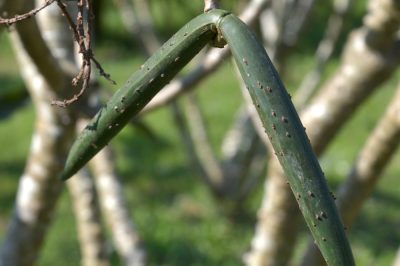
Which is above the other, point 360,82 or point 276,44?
point 276,44

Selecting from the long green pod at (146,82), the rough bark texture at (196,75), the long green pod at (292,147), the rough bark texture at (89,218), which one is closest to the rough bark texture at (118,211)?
the rough bark texture at (89,218)

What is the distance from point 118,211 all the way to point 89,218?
0.12 metres

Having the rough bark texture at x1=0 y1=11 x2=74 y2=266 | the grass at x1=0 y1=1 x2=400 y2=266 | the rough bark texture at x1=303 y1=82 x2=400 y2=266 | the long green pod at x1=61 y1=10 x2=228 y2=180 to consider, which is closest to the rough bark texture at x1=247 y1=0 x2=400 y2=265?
the rough bark texture at x1=303 y1=82 x2=400 y2=266

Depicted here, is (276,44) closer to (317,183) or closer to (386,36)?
(386,36)

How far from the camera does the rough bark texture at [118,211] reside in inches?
88.3

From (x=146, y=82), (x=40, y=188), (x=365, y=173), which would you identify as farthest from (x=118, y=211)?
(x=146, y=82)

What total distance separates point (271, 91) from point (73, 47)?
1146 mm

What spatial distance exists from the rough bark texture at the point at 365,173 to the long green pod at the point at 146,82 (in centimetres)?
99

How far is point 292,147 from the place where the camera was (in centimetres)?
68

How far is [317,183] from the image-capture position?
674mm

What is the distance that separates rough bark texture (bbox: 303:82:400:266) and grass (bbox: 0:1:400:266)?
5.35ft

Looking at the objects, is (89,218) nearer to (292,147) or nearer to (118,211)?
(118,211)

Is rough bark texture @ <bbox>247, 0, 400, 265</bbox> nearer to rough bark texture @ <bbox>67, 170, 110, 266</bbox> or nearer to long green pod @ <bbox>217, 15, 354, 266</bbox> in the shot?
rough bark texture @ <bbox>67, 170, 110, 266</bbox>

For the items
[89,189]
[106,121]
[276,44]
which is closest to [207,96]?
[276,44]
